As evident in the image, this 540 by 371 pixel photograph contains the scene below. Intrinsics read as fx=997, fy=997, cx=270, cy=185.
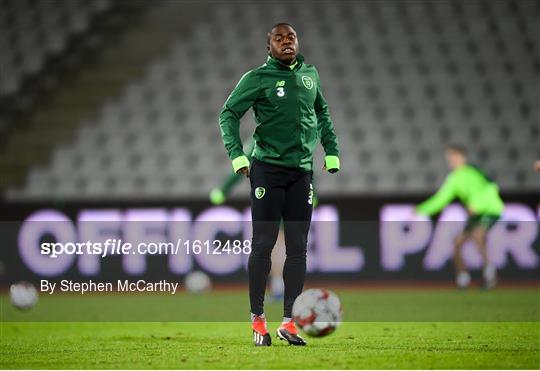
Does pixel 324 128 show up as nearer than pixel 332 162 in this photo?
No

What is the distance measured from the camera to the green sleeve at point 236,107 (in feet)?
20.4

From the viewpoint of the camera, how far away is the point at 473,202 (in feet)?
43.2

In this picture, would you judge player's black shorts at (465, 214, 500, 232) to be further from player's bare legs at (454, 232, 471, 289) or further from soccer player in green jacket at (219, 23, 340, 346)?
soccer player in green jacket at (219, 23, 340, 346)

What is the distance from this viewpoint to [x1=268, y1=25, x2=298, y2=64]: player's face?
6098 mm

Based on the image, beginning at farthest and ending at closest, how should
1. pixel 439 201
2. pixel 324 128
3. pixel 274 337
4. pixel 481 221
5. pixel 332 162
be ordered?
pixel 481 221 → pixel 439 201 → pixel 274 337 → pixel 324 128 → pixel 332 162

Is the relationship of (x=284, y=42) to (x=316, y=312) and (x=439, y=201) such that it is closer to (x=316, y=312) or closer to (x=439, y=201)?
(x=316, y=312)

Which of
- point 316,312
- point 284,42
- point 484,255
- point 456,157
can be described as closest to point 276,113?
point 284,42

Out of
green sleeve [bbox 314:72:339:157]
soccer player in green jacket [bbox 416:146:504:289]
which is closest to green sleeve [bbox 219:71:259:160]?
green sleeve [bbox 314:72:339:157]

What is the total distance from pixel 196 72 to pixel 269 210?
11.2 m

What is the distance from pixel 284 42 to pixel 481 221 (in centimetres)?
786

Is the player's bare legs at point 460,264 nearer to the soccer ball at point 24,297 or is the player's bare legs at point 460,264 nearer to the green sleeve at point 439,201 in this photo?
the green sleeve at point 439,201

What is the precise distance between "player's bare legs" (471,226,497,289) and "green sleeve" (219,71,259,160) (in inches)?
293

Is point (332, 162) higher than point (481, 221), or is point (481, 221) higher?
point (332, 162)

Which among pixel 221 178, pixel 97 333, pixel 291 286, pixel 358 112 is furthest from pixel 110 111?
pixel 291 286
